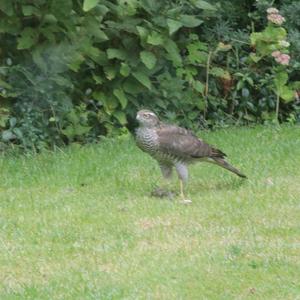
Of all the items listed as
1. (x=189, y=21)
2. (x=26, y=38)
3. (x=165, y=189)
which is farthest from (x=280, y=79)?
(x=165, y=189)

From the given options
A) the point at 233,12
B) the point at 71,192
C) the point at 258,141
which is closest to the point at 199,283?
the point at 71,192

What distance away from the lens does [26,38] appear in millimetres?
12258

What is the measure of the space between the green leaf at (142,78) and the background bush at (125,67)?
0.01 m

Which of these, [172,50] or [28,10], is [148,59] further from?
[28,10]

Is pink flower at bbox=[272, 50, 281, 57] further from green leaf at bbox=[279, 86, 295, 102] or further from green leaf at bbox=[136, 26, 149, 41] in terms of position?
green leaf at bbox=[136, 26, 149, 41]

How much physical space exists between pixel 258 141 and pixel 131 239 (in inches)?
173

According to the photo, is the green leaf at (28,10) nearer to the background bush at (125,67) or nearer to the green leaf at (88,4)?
the background bush at (125,67)

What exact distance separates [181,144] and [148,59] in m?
3.62

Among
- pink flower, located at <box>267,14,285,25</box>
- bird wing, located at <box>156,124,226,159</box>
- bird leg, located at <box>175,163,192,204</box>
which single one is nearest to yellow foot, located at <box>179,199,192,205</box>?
bird leg, located at <box>175,163,192,204</box>

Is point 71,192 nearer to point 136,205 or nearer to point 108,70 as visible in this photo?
point 136,205

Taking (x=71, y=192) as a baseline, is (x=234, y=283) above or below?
above

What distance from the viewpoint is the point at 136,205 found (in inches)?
366

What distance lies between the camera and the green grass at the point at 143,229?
7184 millimetres

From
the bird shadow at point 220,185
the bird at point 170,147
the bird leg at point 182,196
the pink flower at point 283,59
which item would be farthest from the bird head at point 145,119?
the pink flower at point 283,59
